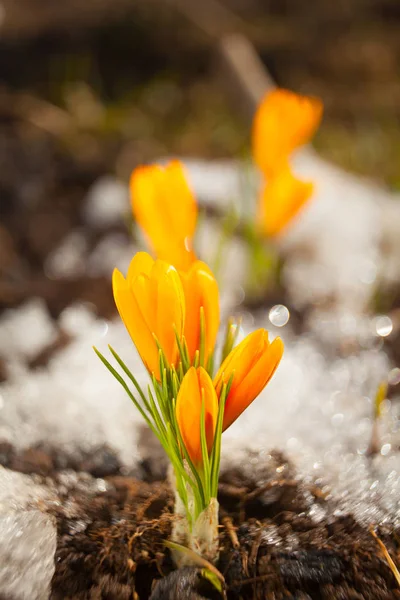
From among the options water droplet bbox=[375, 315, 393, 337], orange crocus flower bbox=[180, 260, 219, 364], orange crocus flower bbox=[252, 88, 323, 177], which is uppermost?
orange crocus flower bbox=[252, 88, 323, 177]

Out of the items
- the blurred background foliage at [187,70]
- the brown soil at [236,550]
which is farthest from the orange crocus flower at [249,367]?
the blurred background foliage at [187,70]

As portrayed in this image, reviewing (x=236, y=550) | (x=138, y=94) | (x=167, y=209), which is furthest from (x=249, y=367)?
(x=138, y=94)

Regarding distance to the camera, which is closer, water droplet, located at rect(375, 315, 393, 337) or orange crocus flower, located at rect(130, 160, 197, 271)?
orange crocus flower, located at rect(130, 160, 197, 271)

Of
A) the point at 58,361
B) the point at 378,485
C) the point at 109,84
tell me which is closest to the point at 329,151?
the point at 109,84

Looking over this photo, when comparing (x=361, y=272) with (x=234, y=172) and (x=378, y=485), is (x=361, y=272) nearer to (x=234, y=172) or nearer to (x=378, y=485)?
(x=234, y=172)

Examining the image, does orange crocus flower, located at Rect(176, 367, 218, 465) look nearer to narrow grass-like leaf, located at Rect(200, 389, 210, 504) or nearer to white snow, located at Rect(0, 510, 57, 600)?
narrow grass-like leaf, located at Rect(200, 389, 210, 504)

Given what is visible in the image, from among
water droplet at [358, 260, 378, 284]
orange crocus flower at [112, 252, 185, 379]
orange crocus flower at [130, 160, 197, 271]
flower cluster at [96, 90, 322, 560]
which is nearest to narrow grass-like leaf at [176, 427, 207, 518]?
flower cluster at [96, 90, 322, 560]

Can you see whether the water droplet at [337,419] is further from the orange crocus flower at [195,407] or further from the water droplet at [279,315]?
the orange crocus flower at [195,407]
